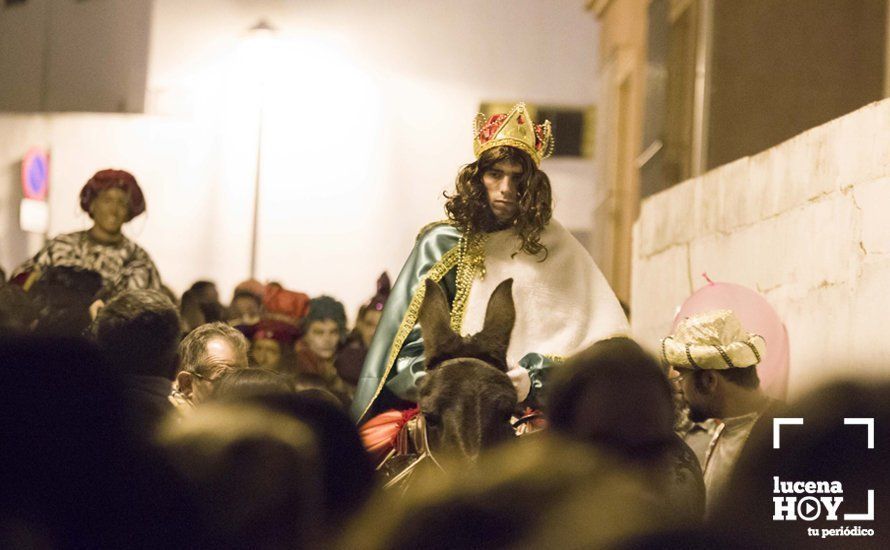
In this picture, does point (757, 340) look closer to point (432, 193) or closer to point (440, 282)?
point (440, 282)

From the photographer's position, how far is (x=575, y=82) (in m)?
18.1

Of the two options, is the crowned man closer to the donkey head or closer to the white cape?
the white cape

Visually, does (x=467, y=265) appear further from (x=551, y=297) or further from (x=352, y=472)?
(x=352, y=472)

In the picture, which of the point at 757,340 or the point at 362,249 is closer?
the point at 757,340

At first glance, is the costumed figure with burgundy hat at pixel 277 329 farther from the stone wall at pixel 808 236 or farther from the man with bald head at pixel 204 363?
the man with bald head at pixel 204 363

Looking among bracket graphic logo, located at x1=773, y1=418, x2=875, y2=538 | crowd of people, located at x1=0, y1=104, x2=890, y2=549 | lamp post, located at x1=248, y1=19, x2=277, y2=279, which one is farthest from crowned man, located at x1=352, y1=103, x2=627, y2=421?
lamp post, located at x1=248, y1=19, x2=277, y2=279

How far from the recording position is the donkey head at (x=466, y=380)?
4.53 metres

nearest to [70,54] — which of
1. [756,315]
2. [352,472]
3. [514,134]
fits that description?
[756,315]

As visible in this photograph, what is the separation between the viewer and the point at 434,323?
16.6ft

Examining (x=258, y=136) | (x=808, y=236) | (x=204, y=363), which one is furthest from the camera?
(x=258, y=136)

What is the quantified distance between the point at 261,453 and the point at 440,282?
389cm

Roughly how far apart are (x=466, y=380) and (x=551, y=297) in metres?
1.41

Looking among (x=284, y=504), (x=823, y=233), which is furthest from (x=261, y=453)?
(x=823, y=233)

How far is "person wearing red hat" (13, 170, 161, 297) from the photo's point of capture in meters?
8.48
